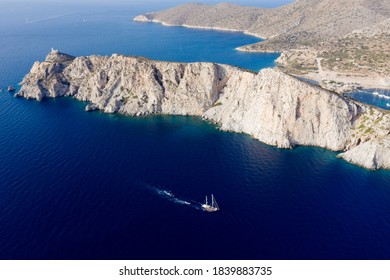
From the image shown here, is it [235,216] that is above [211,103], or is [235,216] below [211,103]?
below

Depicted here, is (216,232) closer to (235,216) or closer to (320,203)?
(235,216)

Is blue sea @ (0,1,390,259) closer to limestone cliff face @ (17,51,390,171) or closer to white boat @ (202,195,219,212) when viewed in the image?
white boat @ (202,195,219,212)

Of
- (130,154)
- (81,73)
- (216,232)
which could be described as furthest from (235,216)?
(81,73)

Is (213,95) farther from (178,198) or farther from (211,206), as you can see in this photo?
(211,206)

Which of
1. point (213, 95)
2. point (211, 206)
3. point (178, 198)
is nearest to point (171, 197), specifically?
point (178, 198)

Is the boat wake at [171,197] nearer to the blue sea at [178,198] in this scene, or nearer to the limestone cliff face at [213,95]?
the blue sea at [178,198]

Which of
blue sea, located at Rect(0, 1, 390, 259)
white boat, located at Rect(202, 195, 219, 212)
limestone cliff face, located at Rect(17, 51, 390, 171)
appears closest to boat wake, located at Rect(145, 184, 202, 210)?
blue sea, located at Rect(0, 1, 390, 259)
